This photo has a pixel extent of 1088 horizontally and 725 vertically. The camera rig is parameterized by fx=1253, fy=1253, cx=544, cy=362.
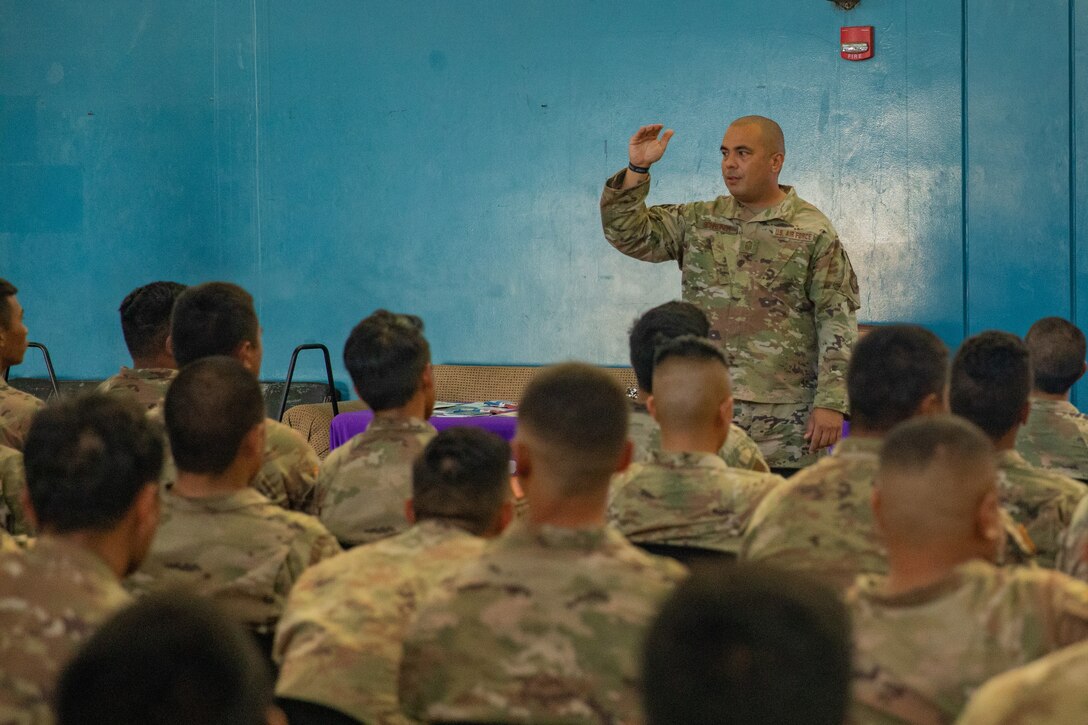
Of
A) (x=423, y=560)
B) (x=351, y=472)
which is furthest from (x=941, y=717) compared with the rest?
(x=351, y=472)

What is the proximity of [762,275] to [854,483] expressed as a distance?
1872 millimetres

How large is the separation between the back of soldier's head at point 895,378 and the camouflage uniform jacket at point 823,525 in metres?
0.20

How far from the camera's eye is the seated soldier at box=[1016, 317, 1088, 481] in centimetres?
346

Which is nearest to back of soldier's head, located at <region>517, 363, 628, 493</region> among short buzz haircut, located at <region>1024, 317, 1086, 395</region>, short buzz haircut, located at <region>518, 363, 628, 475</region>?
short buzz haircut, located at <region>518, 363, 628, 475</region>

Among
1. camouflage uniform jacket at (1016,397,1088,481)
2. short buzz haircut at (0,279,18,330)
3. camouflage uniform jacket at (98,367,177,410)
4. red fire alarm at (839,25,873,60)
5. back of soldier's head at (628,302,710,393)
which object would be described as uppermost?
red fire alarm at (839,25,873,60)

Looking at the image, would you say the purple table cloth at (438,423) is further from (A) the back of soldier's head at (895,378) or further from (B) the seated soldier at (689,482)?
(A) the back of soldier's head at (895,378)

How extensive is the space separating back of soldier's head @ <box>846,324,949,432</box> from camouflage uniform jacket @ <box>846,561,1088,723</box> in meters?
0.96

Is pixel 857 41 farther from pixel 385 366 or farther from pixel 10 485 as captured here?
pixel 10 485

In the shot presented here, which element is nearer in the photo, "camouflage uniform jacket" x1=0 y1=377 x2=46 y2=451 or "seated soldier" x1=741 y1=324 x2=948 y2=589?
"seated soldier" x1=741 y1=324 x2=948 y2=589

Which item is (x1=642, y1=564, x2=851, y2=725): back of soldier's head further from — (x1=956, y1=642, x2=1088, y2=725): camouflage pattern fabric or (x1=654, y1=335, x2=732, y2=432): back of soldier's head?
(x1=654, y1=335, x2=732, y2=432): back of soldier's head

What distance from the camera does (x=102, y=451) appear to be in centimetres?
179

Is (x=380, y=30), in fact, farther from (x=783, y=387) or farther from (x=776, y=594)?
(x=776, y=594)

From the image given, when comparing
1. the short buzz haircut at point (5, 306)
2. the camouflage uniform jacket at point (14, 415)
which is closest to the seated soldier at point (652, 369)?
the camouflage uniform jacket at point (14, 415)

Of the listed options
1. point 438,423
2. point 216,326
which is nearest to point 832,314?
point 438,423
